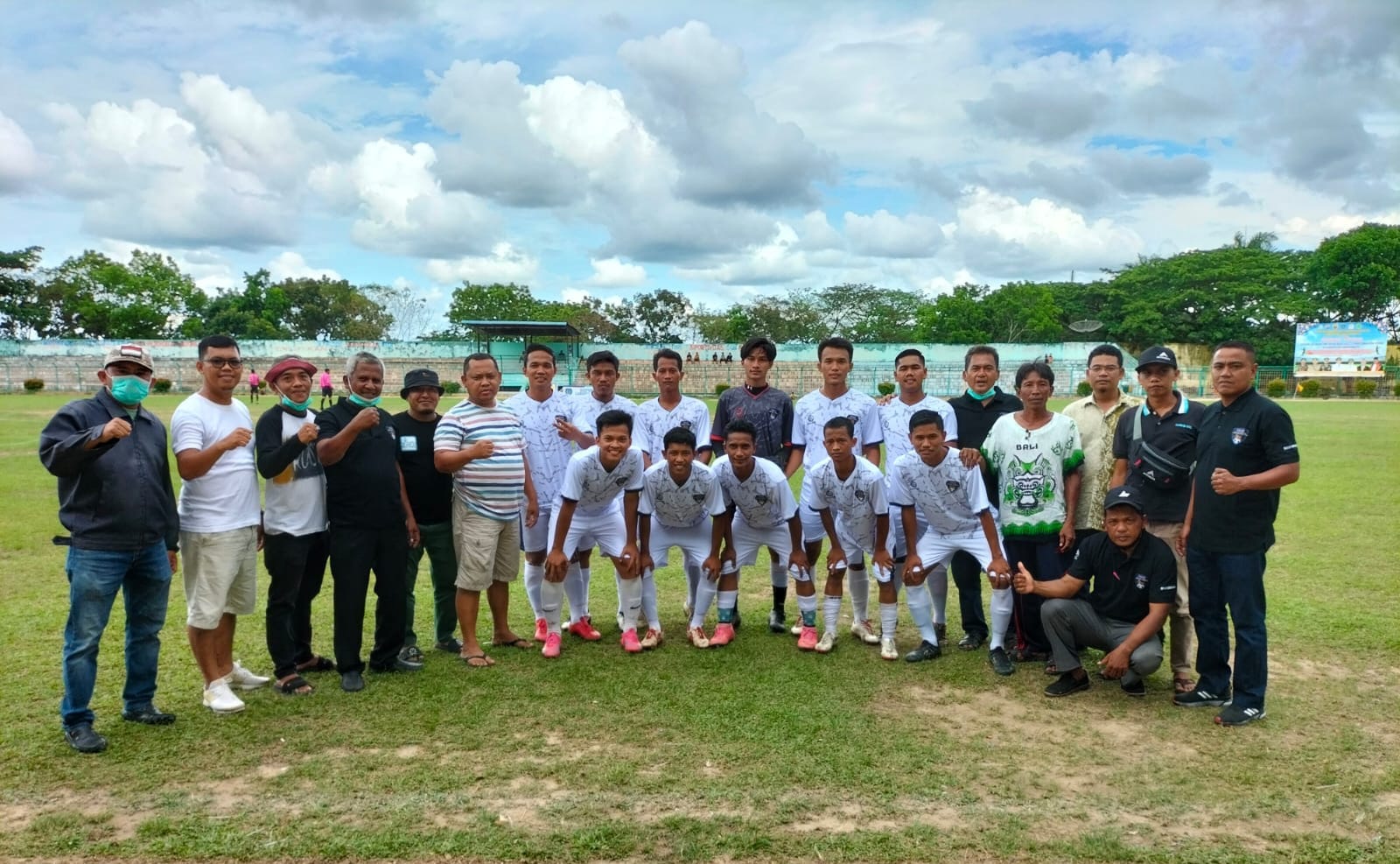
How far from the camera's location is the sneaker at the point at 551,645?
5.73m

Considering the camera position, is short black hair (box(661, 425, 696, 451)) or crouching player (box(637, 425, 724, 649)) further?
crouching player (box(637, 425, 724, 649))

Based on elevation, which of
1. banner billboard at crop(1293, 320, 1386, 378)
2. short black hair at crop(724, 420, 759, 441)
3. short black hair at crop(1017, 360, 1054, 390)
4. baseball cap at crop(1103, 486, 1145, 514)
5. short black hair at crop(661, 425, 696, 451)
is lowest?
baseball cap at crop(1103, 486, 1145, 514)

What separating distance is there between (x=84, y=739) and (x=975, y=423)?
556cm

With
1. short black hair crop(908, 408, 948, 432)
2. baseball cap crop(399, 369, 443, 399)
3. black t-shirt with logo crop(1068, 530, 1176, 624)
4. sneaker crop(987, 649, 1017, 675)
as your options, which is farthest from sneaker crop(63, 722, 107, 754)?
black t-shirt with logo crop(1068, 530, 1176, 624)

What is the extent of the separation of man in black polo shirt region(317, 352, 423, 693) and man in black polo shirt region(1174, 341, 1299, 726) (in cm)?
466

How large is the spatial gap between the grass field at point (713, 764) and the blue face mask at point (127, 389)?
171 centimetres

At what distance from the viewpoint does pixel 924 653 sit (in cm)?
571

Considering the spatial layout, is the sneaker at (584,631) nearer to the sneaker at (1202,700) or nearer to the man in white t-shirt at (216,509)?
the man in white t-shirt at (216,509)

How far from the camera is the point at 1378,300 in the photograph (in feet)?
195

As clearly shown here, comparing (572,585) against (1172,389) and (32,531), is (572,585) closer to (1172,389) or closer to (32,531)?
(1172,389)

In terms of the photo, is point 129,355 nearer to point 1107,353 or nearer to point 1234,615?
point 1107,353

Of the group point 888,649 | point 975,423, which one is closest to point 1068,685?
point 888,649

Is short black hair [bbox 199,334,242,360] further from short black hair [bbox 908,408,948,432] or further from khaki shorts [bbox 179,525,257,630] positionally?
short black hair [bbox 908,408,948,432]

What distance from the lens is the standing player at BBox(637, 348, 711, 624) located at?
639 centimetres
